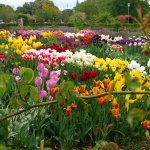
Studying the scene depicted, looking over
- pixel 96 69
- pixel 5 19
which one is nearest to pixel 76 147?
pixel 96 69

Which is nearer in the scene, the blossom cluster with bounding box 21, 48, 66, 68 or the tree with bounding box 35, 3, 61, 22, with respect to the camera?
the blossom cluster with bounding box 21, 48, 66, 68

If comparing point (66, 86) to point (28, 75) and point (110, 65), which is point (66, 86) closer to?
point (28, 75)

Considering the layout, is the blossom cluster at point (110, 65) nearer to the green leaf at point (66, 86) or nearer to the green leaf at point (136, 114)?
the green leaf at point (66, 86)

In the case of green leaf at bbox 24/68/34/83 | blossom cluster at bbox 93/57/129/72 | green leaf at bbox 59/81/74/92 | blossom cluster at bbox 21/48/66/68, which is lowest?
blossom cluster at bbox 93/57/129/72

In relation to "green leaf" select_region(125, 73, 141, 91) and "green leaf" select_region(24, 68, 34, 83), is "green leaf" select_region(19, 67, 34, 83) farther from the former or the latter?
"green leaf" select_region(125, 73, 141, 91)

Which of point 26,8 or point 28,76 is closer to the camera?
point 28,76

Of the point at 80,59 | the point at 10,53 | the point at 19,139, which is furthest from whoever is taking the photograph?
the point at 10,53

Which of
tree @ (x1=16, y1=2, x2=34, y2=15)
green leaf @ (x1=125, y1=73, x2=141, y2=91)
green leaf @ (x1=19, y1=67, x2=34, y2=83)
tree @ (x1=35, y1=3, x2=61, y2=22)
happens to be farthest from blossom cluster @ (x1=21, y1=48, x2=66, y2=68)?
tree @ (x1=16, y1=2, x2=34, y2=15)

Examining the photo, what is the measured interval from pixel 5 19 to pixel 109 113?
6163 cm

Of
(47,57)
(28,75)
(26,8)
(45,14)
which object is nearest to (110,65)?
(47,57)

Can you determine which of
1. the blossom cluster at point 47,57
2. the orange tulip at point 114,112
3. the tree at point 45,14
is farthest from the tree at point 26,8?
the orange tulip at point 114,112

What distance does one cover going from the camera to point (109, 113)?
3551 millimetres

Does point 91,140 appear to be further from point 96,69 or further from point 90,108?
point 96,69

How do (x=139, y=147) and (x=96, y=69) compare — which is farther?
(x=96, y=69)
